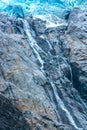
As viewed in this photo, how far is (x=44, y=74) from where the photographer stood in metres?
29.6

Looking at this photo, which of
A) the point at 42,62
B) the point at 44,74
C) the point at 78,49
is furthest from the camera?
the point at 78,49

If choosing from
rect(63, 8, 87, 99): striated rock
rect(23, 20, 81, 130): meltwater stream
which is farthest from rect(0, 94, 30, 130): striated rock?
rect(63, 8, 87, 99): striated rock

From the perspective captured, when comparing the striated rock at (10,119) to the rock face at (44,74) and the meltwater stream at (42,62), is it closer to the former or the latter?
the rock face at (44,74)

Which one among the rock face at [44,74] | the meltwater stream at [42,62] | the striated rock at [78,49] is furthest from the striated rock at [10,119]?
the striated rock at [78,49]

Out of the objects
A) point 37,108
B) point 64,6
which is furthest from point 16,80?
point 64,6

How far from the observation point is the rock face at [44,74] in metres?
21.8

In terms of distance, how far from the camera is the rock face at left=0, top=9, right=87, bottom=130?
21.8 meters

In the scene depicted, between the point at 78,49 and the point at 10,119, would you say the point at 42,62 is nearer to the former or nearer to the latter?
the point at 78,49

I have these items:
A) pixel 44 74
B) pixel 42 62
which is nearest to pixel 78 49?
pixel 42 62

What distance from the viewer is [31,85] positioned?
2595 cm

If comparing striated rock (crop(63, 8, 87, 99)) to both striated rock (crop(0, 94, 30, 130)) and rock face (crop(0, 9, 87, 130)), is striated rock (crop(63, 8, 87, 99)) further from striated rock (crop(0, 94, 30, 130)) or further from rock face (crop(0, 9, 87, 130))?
striated rock (crop(0, 94, 30, 130))

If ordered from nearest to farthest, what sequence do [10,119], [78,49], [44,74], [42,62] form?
[10,119], [44,74], [42,62], [78,49]

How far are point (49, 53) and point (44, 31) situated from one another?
5429 millimetres

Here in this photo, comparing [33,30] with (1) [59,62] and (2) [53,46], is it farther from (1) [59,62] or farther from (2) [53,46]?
(1) [59,62]
